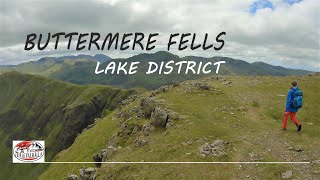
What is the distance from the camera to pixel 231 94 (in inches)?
2276

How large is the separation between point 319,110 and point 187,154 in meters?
23.2

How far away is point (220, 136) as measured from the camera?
3875cm

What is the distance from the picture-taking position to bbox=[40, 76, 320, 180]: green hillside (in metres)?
31.5

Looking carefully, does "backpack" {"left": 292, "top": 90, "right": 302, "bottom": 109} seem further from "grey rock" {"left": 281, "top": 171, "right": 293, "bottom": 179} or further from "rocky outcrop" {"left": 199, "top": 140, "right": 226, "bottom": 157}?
"grey rock" {"left": 281, "top": 171, "right": 293, "bottom": 179}

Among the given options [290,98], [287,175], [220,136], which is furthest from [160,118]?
[287,175]

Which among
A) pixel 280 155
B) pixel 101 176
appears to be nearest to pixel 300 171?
pixel 280 155

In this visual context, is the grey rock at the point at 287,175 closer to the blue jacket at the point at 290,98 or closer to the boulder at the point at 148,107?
the blue jacket at the point at 290,98

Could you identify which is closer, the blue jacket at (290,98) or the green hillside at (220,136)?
the green hillside at (220,136)

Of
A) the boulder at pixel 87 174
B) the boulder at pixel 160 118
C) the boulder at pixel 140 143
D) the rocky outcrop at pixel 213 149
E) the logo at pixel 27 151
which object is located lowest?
the boulder at pixel 87 174

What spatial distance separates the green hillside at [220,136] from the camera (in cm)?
3152

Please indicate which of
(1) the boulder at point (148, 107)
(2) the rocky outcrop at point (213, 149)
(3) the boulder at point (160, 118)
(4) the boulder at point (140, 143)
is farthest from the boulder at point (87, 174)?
(1) the boulder at point (148, 107)

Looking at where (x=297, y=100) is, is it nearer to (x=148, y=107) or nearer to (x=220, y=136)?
(x=220, y=136)

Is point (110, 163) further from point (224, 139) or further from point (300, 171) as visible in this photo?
point (300, 171)

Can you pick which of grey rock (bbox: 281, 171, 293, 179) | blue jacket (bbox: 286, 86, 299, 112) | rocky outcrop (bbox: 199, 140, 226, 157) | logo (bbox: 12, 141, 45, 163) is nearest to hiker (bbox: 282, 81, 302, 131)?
blue jacket (bbox: 286, 86, 299, 112)
